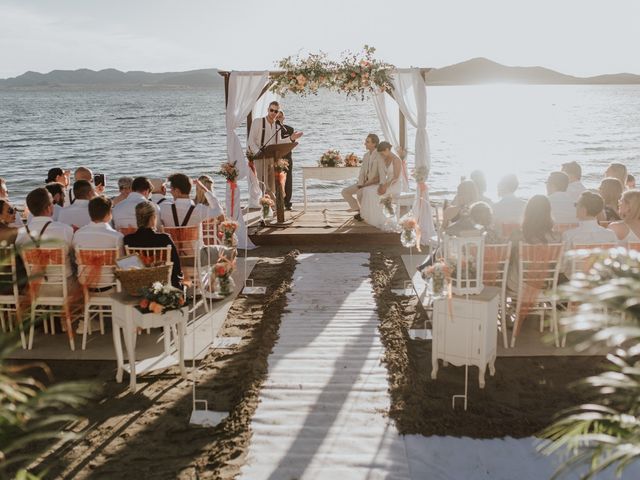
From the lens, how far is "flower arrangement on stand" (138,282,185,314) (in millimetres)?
5195

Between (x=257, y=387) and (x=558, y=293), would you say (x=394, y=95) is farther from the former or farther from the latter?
(x=558, y=293)

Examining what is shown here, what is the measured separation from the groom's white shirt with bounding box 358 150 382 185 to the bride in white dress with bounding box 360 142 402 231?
0.28 ft

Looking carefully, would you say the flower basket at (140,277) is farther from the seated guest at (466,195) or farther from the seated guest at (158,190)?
the seated guest at (466,195)

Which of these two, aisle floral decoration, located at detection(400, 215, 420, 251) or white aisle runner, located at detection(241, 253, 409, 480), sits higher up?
aisle floral decoration, located at detection(400, 215, 420, 251)

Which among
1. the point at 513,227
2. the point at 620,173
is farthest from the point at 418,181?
the point at 513,227

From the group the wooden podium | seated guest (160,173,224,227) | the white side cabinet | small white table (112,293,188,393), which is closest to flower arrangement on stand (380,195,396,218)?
the wooden podium

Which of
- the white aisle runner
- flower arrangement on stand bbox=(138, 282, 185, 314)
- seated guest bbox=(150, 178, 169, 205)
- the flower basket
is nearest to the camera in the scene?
the white aisle runner

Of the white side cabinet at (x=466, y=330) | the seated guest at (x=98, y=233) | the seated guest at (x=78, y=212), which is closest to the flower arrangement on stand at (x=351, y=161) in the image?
the seated guest at (x=78, y=212)

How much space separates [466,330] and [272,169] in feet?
20.9

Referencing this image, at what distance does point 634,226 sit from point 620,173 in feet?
7.11

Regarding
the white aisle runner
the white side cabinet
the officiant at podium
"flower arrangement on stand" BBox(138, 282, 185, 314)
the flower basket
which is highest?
the officiant at podium

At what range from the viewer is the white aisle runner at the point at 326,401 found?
4398 mm

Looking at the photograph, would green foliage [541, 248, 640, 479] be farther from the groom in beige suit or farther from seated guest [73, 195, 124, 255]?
the groom in beige suit

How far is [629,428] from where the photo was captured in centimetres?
175
